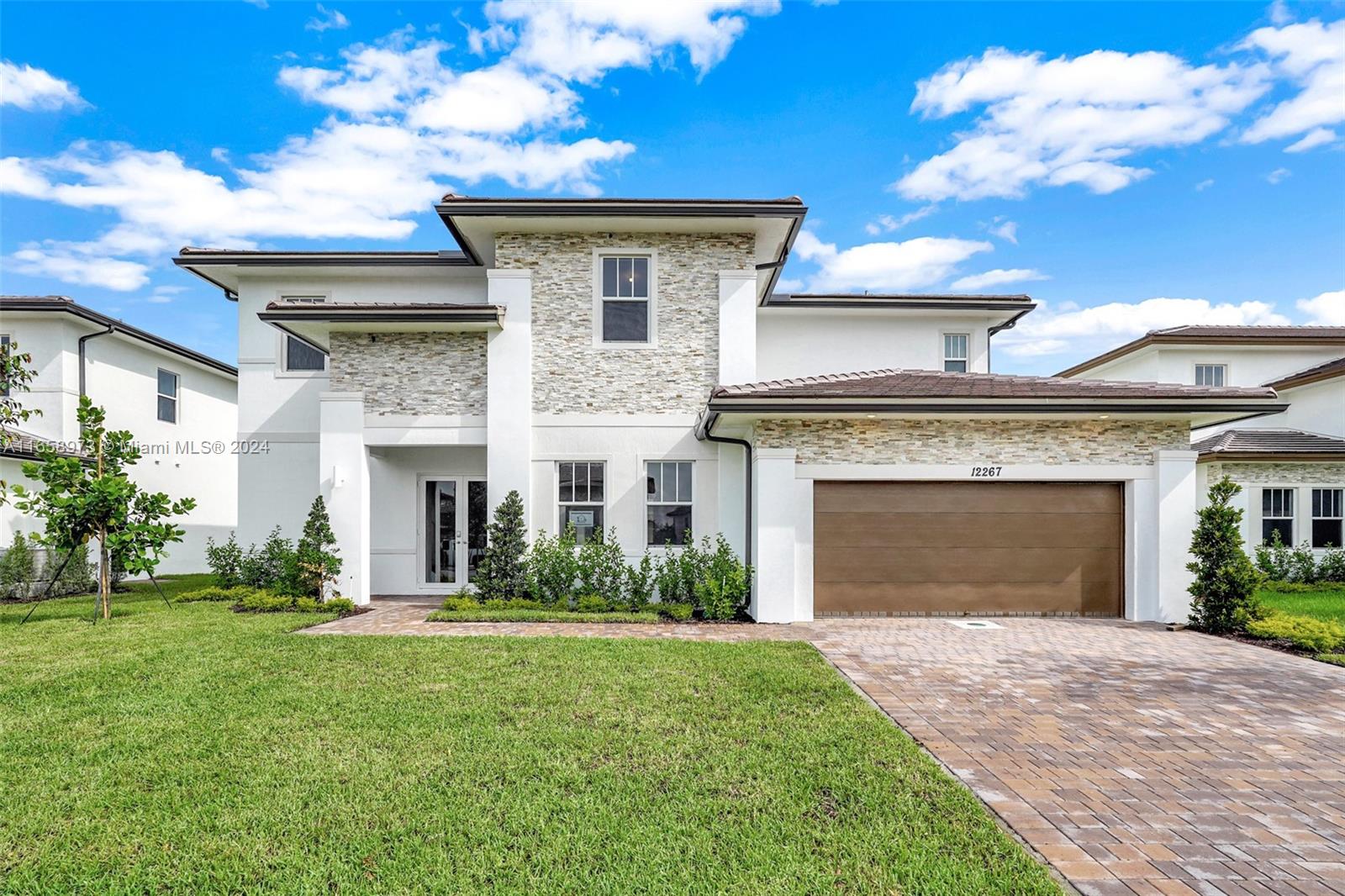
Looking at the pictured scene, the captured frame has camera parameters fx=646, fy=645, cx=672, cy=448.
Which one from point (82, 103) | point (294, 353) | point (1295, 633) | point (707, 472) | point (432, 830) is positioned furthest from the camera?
point (82, 103)

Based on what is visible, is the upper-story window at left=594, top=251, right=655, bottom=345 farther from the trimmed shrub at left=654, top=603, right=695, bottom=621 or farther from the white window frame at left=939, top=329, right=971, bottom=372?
the white window frame at left=939, top=329, right=971, bottom=372

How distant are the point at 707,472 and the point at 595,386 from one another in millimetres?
2591

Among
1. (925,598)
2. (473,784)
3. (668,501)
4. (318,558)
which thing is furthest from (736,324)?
(473,784)

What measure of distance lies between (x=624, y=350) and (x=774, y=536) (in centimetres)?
441

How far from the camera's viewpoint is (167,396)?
1819 cm

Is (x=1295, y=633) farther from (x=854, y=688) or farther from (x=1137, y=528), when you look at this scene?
(x=854, y=688)

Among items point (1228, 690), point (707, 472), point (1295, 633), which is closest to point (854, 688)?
point (1228, 690)

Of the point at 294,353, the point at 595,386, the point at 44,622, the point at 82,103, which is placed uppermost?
the point at 82,103

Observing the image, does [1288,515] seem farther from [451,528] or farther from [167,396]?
[167,396]

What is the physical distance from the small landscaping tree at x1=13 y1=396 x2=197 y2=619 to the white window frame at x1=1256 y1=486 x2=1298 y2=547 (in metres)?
23.0

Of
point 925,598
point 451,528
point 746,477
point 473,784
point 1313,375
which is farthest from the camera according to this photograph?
point 1313,375

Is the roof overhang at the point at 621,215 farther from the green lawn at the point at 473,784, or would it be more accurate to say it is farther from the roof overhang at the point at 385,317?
the green lawn at the point at 473,784

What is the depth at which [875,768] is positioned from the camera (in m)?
4.39

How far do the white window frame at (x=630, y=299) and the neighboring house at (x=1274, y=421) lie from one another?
42.2ft
